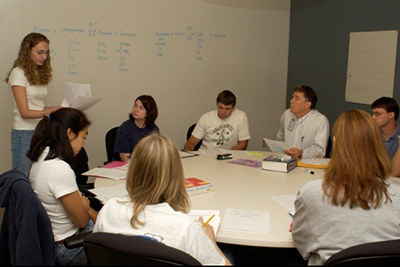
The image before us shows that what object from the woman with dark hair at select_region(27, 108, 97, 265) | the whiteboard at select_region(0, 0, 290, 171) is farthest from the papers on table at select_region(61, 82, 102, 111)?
the woman with dark hair at select_region(27, 108, 97, 265)

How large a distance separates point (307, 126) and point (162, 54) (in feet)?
6.38

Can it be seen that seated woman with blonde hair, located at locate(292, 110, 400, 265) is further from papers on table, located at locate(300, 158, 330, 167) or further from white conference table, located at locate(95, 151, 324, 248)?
papers on table, located at locate(300, 158, 330, 167)

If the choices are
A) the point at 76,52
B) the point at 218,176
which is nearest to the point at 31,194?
the point at 218,176

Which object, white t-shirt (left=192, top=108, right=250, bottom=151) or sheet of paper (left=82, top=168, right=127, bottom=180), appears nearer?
sheet of paper (left=82, top=168, right=127, bottom=180)

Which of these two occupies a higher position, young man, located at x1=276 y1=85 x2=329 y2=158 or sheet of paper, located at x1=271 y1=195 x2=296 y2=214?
young man, located at x1=276 y1=85 x2=329 y2=158

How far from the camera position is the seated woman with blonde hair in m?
1.68

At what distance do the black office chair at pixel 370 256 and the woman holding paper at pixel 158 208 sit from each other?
46 cm

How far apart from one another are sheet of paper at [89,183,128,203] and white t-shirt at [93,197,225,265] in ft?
2.31

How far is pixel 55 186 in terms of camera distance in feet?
6.91

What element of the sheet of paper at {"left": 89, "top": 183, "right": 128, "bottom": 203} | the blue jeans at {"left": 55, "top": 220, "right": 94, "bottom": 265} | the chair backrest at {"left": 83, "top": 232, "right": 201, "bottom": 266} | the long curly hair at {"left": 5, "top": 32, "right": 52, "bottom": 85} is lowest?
the blue jeans at {"left": 55, "top": 220, "right": 94, "bottom": 265}

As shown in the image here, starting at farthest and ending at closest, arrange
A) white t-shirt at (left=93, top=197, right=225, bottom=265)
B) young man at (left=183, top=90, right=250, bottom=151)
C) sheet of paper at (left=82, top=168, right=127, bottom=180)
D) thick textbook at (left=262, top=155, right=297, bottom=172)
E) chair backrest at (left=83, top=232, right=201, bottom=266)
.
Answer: young man at (left=183, top=90, right=250, bottom=151) < thick textbook at (left=262, top=155, right=297, bottom=172) < sheet of paper at (left=82, top=168, right=127, bottom=180) < white t-shirt at (left=93, top=197, right=225, bottom=265) < chair backrest at (left=83, top=232, right=201, bottom=266)

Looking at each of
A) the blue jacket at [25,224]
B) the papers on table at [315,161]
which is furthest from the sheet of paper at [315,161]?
the blue jacket at [25,224]

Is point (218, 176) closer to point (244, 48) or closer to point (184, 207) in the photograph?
point (184, 207)

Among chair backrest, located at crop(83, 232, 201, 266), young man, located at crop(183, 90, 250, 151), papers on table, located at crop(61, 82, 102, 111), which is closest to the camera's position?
chair backrest, located at crop(83, 232, 201, 266)
